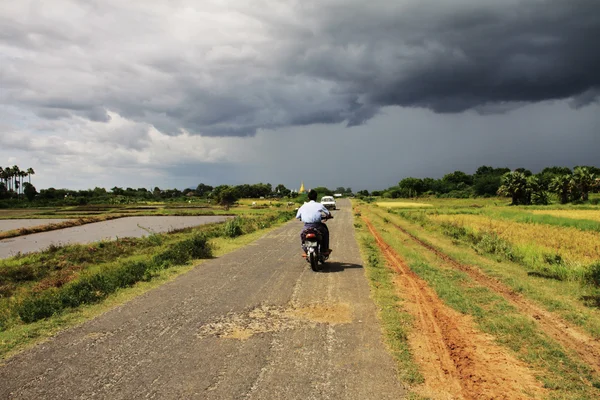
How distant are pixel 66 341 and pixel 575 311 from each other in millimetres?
8961

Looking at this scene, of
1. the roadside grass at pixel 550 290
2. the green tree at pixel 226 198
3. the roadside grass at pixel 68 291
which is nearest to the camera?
the roadside grass at pixel 68 291

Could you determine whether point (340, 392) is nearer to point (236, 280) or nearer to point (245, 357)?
point (245, 357)

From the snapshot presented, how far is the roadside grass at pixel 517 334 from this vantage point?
4449mm

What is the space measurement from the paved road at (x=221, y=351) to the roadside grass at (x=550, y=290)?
146 inches

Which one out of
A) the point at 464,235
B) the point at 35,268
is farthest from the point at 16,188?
the point at 464,235

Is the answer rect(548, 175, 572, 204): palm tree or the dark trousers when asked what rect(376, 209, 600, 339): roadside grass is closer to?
the dark trousers

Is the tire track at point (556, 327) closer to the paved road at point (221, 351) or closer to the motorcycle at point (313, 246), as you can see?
the paved road at point (221, 351)

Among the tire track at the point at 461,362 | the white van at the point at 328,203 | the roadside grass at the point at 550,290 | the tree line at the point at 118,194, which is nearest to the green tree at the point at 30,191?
the tree line at the point at 118,194

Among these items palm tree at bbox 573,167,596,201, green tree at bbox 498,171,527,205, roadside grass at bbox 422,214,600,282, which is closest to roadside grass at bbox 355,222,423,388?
roadside grass at bbox 422,214,600,282

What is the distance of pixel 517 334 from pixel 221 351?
463 cm

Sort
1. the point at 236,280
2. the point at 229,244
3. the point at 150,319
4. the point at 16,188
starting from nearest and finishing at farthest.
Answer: the point at 150,319 < the point at 236,280 < the point at 229,244 < the point at 16,188

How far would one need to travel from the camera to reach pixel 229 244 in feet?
58.4

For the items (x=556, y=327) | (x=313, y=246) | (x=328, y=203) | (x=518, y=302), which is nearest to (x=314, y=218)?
(x=313, y=246)

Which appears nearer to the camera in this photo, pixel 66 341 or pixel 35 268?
pixel 66 341
